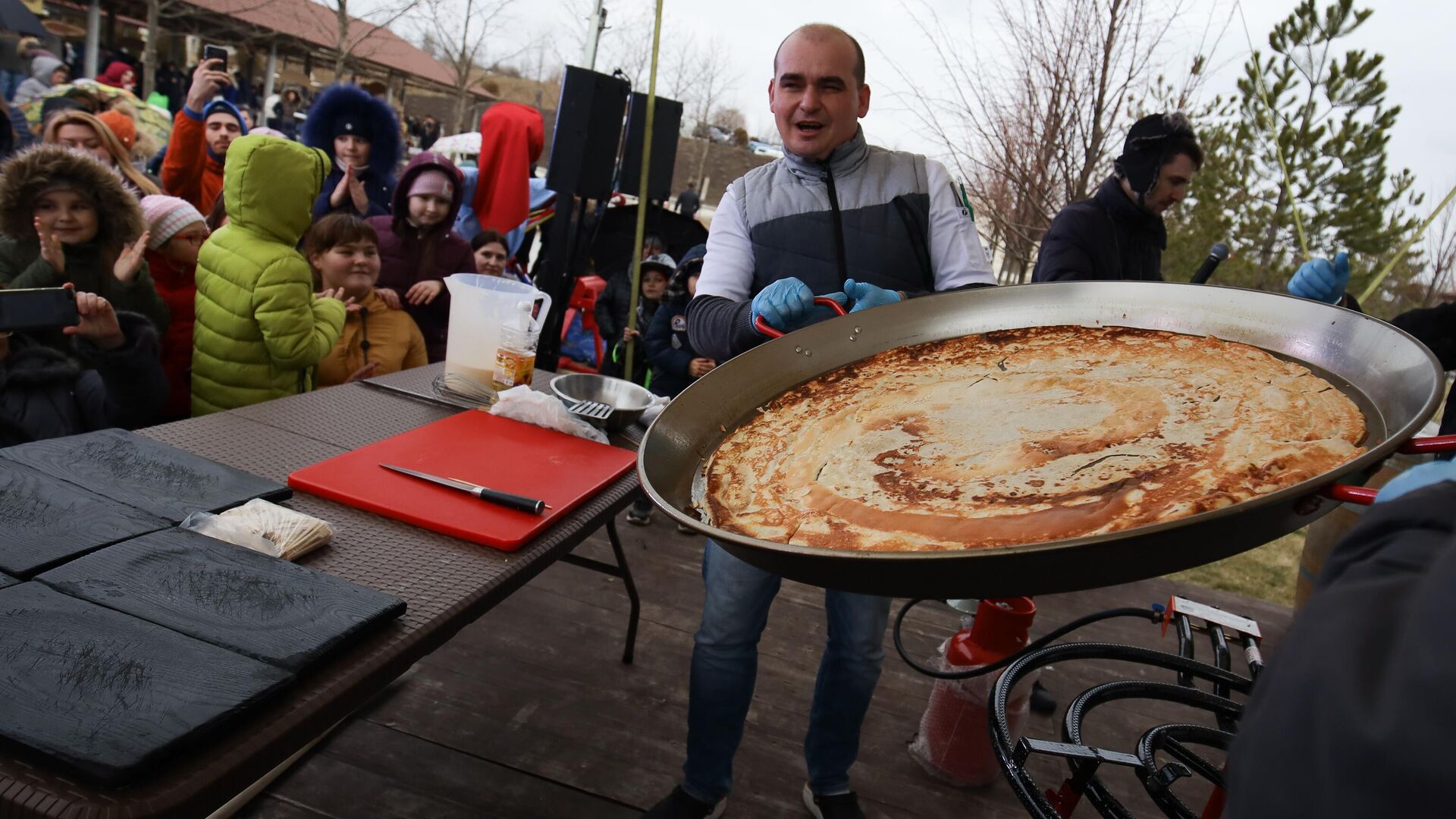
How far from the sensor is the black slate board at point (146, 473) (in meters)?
1.22

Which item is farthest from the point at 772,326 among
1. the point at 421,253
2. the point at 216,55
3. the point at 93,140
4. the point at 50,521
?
the point at 216,55

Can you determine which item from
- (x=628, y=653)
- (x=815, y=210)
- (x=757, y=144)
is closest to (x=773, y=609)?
(x=628, y=653)

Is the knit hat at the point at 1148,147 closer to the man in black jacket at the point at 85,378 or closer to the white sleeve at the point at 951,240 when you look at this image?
the white sleeve at the point at 951,240

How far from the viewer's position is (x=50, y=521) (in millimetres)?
1090

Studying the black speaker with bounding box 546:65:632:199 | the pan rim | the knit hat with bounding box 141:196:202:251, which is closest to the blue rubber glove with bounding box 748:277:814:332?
the pan rim

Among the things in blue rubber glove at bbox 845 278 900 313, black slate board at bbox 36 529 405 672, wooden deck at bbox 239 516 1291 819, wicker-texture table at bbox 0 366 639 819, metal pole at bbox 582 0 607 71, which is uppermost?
metal pole at bbox 582 0 607 71

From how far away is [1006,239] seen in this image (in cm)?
472

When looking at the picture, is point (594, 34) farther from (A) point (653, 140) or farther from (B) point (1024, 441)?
(B) point (1024, 441)

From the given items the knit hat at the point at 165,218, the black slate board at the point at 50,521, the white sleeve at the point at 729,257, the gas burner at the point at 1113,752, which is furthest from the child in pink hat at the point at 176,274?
the gas burner at the point at 1113,752

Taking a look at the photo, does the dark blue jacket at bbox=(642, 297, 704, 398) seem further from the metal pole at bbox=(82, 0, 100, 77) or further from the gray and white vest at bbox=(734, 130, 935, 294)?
the metal pole at bbox=(82, 0, 100, 77)

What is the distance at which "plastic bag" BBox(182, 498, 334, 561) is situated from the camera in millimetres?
1141

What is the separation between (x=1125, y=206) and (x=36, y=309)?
2896 mm

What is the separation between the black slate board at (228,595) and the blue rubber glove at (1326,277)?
5.71 feet

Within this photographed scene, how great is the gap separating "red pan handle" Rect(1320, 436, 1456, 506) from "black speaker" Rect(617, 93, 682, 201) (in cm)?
455
